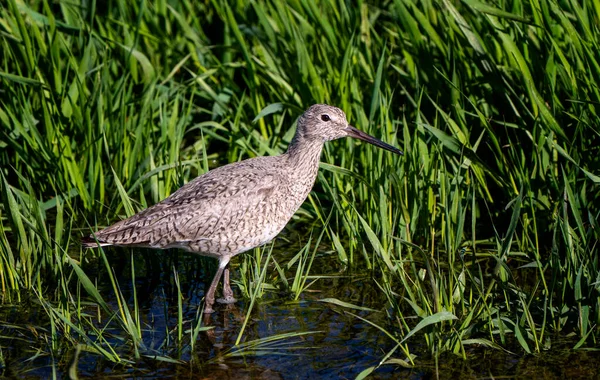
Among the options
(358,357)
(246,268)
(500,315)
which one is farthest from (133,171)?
(500,315)

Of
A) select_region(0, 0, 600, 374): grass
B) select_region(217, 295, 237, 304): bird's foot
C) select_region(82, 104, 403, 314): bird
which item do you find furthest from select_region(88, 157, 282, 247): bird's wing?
select_region(217, 295, 237, 304): bird's foot

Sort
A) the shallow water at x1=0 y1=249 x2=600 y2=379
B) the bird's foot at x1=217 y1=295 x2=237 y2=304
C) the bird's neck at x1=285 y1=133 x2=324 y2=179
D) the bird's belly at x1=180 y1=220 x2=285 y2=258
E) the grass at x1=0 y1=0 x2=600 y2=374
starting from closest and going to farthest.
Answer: the shallow water at x1=0 y1=249 x2=600 y2=379 → the grass at x1=0 y1=0 x2=600 y2=374 → the bird's belly at x1=180 y1=220 x2=285 y2=258 → the bird's foot at x1=217 y1=295 x2=237 y2=304 → the bird's neck at x1=285 y1=133 x2=324 y2=179

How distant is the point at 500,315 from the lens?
5.55 metres

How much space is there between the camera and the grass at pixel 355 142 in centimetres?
573

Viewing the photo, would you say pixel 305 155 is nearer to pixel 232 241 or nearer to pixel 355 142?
pixel 232 241

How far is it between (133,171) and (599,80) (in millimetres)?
3541

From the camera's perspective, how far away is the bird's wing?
20.4ft

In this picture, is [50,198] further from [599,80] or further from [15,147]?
[599,80]

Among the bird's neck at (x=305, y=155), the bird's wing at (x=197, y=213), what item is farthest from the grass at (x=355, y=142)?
the bird's wing at (x=197, y=213)

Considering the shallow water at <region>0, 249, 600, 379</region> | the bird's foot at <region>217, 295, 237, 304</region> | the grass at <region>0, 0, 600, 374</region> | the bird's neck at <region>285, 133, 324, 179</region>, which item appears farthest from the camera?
the bird's neck at <region>285, 133, 324, 179</region>

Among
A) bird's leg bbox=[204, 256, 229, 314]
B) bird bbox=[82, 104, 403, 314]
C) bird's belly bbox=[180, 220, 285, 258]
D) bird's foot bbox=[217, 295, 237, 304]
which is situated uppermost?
bird bbox=[82, 104, 403, 314]

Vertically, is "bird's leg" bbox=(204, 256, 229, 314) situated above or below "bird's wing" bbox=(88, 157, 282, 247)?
below

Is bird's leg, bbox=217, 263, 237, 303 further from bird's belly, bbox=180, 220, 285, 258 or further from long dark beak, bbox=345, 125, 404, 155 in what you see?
long dark beak, bbox=345, 125, 404, 155

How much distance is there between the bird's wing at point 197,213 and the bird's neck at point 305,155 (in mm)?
327
